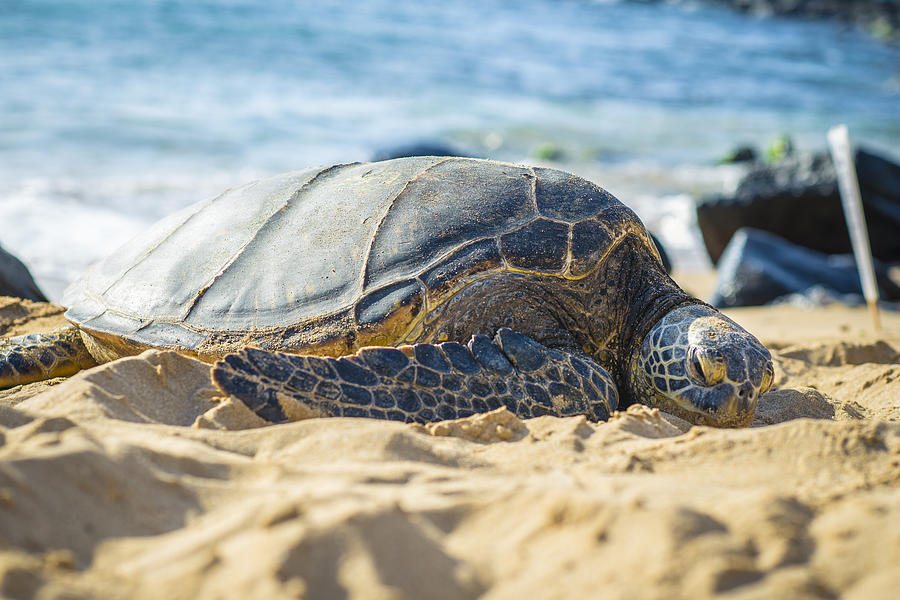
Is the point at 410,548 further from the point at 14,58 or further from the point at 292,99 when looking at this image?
the point at 14,58

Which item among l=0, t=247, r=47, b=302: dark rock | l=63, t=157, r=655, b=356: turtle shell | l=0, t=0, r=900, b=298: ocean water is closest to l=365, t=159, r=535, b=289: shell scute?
l=63, t=157, r=655, b=356: turtle shell

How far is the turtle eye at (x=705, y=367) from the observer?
251cm

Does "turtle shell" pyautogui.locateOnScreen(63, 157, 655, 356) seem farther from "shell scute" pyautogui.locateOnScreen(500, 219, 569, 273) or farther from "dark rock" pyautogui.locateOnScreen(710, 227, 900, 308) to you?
"dark rock" pyautogui.locateOnScreen(710, 227, 900, 308)

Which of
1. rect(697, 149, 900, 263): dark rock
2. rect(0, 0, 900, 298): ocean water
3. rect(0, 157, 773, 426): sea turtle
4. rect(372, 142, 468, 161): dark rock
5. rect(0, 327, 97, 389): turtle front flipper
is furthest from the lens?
rect(0, 0, 900, 298): ocean water

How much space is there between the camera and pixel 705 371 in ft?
8.29

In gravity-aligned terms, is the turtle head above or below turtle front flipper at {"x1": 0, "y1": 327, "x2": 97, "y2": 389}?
above

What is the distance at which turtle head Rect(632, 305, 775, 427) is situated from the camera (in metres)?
2.50

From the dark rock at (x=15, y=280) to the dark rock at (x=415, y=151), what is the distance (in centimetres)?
376

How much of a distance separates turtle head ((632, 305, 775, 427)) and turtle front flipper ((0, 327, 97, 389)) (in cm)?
242

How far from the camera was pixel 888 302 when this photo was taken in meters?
6.04

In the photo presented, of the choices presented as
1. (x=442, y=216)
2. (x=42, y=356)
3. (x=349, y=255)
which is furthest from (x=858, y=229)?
(x=42, y=356)

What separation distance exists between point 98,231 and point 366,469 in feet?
17.6

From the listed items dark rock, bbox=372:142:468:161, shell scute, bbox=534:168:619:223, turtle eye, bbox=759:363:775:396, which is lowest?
turtle eye, bbox=759:363:775:396

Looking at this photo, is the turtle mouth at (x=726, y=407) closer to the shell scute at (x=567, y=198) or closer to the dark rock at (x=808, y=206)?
the shell scute at (x=567, y=198)
